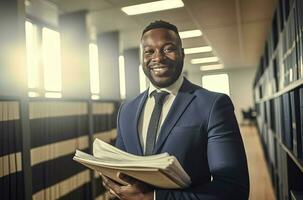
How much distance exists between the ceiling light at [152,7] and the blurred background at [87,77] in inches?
0.4

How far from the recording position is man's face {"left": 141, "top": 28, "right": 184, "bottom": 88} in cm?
75

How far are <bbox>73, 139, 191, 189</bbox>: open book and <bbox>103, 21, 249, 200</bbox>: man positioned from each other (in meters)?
0.04

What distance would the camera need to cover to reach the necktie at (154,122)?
2.60 feet

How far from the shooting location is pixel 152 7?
2.88 meters

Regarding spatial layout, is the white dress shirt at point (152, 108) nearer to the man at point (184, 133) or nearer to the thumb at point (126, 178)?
the man at point (184, 133)

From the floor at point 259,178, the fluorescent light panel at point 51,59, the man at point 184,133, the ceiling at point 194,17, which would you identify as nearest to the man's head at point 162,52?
the man at point 184,133

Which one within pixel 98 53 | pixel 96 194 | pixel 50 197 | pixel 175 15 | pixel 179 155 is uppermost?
pixel 175 15

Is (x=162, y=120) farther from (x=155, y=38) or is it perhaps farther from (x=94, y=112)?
(x=94, y=112)

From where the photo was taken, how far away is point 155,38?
0.75 metres

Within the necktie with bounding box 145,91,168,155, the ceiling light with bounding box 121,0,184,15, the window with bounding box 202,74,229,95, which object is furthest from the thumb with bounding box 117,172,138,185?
the ceiling light with bounding box 121,0,184,15

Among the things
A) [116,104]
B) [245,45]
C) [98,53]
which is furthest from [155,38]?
[245,45]

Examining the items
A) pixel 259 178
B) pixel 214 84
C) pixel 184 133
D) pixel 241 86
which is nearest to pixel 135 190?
pixel 184 133

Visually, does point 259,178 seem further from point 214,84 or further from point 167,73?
point 167,73

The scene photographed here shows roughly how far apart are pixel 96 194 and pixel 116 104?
42.2 inches
